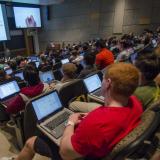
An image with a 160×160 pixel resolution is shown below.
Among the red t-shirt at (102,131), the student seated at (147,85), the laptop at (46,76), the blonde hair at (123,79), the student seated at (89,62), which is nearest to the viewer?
the red t-shirt at (102,131)

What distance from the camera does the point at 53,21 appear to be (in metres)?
Answer: 13.2

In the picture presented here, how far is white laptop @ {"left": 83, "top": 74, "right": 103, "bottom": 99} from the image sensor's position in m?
2.46

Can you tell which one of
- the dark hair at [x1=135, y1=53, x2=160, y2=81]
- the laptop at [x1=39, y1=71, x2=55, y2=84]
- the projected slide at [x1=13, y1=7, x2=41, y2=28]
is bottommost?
the laptop at [x1=39, y1=71, x2=55, y2=84]

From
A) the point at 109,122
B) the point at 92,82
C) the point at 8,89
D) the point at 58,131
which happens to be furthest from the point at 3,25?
the point at 109,122

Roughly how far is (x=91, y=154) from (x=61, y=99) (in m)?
1.07

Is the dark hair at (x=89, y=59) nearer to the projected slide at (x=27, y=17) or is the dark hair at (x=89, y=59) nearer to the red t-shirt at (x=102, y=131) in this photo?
the red t-shirt at (x=102, y=131)

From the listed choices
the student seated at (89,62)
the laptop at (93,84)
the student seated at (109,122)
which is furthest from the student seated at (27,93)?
the student seated at (89,62)

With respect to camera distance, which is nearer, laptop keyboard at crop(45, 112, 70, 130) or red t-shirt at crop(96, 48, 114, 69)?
laptop keyboard at crop(45, 112, 70, 130)

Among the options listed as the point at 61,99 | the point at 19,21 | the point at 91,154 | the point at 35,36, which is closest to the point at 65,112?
the point at 61,99

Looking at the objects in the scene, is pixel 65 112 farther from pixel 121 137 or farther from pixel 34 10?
pixel 34 10

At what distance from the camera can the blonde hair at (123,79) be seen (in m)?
1.14

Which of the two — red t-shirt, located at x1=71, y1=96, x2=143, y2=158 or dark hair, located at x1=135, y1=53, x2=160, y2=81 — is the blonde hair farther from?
dark hair, located at x1=135, y1=53, x2=160, y2=81

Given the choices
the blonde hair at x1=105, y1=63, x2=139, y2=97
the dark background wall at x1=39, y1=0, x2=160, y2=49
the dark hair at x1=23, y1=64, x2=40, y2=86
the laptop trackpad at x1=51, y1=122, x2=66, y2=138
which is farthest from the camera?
the dark background wall at x1=39, y1=0, x2=160, y2=49

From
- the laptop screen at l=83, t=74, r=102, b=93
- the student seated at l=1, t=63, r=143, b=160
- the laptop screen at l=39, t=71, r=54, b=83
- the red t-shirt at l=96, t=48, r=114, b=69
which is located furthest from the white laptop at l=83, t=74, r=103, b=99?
the laptop screen at l=39, t=71, r=54, b=83
